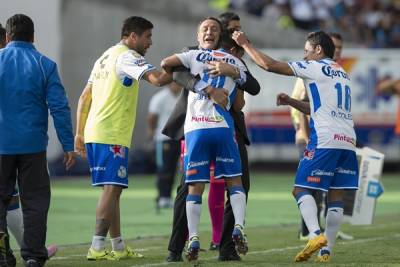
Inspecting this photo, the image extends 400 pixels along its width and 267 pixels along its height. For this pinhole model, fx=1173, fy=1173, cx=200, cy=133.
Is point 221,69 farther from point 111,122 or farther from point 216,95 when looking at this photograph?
point 111,122

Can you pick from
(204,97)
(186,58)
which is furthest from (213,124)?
(186,58)

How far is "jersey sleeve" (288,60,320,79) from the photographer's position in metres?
10.3

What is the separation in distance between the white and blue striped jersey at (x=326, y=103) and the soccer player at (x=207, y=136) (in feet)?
2.17

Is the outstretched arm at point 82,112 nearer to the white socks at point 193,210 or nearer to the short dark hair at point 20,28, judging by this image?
the short dark hair at point 20,28

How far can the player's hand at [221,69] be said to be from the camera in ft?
A: 32.9

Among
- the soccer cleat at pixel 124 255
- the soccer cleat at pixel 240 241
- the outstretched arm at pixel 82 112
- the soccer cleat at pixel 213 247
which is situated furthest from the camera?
the soccer cleat at pixel 213 247

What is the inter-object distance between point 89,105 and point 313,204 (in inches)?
91.0

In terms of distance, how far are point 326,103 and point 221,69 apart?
109 centimetres

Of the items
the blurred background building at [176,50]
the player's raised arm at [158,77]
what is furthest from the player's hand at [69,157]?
the blurred background building at [176,50]

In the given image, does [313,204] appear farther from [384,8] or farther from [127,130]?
[384,8]

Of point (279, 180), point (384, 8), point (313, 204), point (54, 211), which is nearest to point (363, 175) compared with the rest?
point (313, 204)

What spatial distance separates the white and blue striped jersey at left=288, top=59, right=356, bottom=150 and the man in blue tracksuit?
2194mm

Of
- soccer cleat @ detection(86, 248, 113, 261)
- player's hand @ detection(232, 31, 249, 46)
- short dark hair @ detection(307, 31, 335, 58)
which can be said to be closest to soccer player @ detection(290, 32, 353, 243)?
short dark hair @ detection(307, 31, 335, 58)

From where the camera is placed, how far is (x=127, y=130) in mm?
10805
